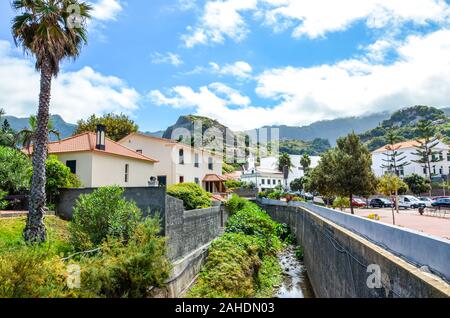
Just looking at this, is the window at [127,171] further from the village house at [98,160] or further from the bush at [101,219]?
the bush at [101,219]

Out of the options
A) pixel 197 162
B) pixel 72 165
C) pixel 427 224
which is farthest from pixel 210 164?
pixel 427 224

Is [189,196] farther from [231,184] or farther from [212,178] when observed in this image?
[231,184]

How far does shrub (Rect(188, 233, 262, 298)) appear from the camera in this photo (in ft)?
47.9

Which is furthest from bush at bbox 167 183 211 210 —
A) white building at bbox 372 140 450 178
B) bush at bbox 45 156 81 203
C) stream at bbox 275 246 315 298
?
white building at bbox 372 140 450 178

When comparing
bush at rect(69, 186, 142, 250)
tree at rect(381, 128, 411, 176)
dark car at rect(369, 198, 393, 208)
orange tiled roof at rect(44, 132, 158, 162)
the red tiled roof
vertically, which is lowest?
dark car at rect(369, 198, 393, 208)

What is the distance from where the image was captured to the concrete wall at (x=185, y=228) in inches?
611

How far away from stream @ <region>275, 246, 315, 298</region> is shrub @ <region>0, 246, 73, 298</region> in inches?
464

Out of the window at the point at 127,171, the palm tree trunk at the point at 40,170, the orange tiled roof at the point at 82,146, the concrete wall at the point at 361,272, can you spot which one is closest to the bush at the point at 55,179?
the palm tree trunk at the point at 40,170

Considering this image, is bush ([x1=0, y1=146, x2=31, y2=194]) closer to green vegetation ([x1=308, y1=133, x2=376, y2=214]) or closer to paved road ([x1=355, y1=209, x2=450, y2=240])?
paved road ([x1=355, y1=209, x2=450, y2=240])

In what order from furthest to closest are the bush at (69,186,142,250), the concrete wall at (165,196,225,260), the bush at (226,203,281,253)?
1. the bush at (226,203,281,253)
2. the concrete wall at (165,196,225,260)
3. the bush at (69,186,142,250)

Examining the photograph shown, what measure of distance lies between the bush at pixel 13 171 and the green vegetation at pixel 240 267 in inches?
388

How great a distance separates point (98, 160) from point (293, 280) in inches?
580

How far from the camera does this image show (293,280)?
67.1 feet
